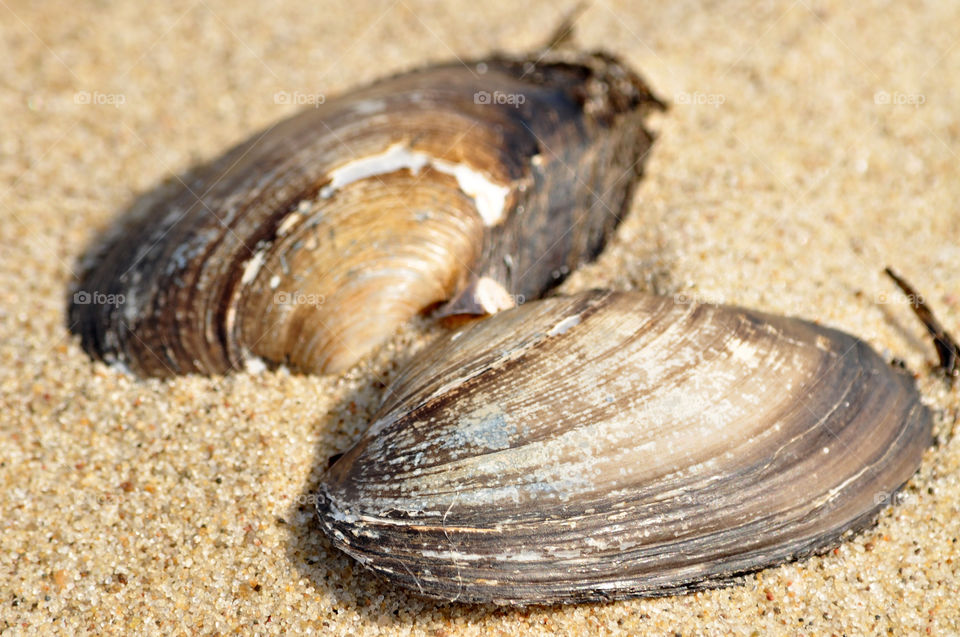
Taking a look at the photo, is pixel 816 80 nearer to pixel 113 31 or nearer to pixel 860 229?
pixel 860 229

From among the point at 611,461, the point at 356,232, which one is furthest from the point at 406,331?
the point at 611,461

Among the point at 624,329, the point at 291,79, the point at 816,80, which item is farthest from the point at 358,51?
the point at 624,329

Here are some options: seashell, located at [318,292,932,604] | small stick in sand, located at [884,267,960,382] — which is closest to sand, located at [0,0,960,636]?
small stick in sand, located at [884,267,960,382]

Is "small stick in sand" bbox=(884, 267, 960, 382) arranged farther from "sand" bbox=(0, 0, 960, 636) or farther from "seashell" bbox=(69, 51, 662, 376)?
"seashell" bbox=(69, 51, 662, 376)

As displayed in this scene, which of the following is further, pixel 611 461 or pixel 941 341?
pixel 941 341

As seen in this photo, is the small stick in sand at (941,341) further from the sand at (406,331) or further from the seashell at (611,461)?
the seashell at (611,461)

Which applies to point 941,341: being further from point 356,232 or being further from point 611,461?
point 356,232
